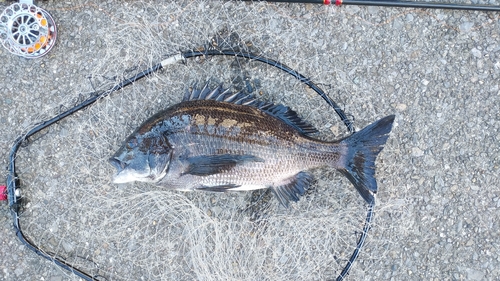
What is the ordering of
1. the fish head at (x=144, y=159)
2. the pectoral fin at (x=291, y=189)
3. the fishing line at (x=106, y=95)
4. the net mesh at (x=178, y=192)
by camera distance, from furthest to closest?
the net mesh at (x=178, y=192)
the fishing line at (x=106, y=95)
the pectoral fin at (x=291, y=189)
the fish head at (x=144, y=159)

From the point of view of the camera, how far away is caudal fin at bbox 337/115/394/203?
8.67 ft

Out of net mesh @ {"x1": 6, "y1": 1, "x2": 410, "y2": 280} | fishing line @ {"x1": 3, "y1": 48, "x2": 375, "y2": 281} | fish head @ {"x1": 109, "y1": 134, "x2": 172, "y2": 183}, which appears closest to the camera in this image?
fish head @ {"x1": 109, "y1": 134, "x2": 172, "y2": 183}

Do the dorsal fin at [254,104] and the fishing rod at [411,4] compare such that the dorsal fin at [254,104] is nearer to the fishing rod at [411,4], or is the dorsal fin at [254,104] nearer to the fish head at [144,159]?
the fish head at [144,159]

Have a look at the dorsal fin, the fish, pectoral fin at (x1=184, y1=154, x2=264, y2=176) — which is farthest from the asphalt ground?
pectoral fin at (x1=184, y1=154, x2=264, y2=176)

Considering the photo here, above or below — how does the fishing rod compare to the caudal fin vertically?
above

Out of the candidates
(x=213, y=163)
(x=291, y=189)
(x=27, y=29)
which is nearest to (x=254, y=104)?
(x=213, y=163)

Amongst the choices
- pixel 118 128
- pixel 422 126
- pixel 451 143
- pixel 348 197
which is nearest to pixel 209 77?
pixel 118 128

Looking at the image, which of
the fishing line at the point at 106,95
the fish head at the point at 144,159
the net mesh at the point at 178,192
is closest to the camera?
the fish head at the point at 144,159

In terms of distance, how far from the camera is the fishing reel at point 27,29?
2920mm

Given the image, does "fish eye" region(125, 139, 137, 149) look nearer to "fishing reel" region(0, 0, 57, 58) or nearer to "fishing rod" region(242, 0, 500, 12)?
"fishing reel" region(0, 0, 57, 58)

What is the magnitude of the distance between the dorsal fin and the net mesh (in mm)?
218

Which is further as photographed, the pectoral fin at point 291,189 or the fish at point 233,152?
the pectoral fin at point 291,189

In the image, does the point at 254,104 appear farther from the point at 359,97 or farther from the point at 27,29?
the point at 27,29

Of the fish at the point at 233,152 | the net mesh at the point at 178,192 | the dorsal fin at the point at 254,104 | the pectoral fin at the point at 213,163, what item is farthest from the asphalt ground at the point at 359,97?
the pectoral fin at the point at 213,163
